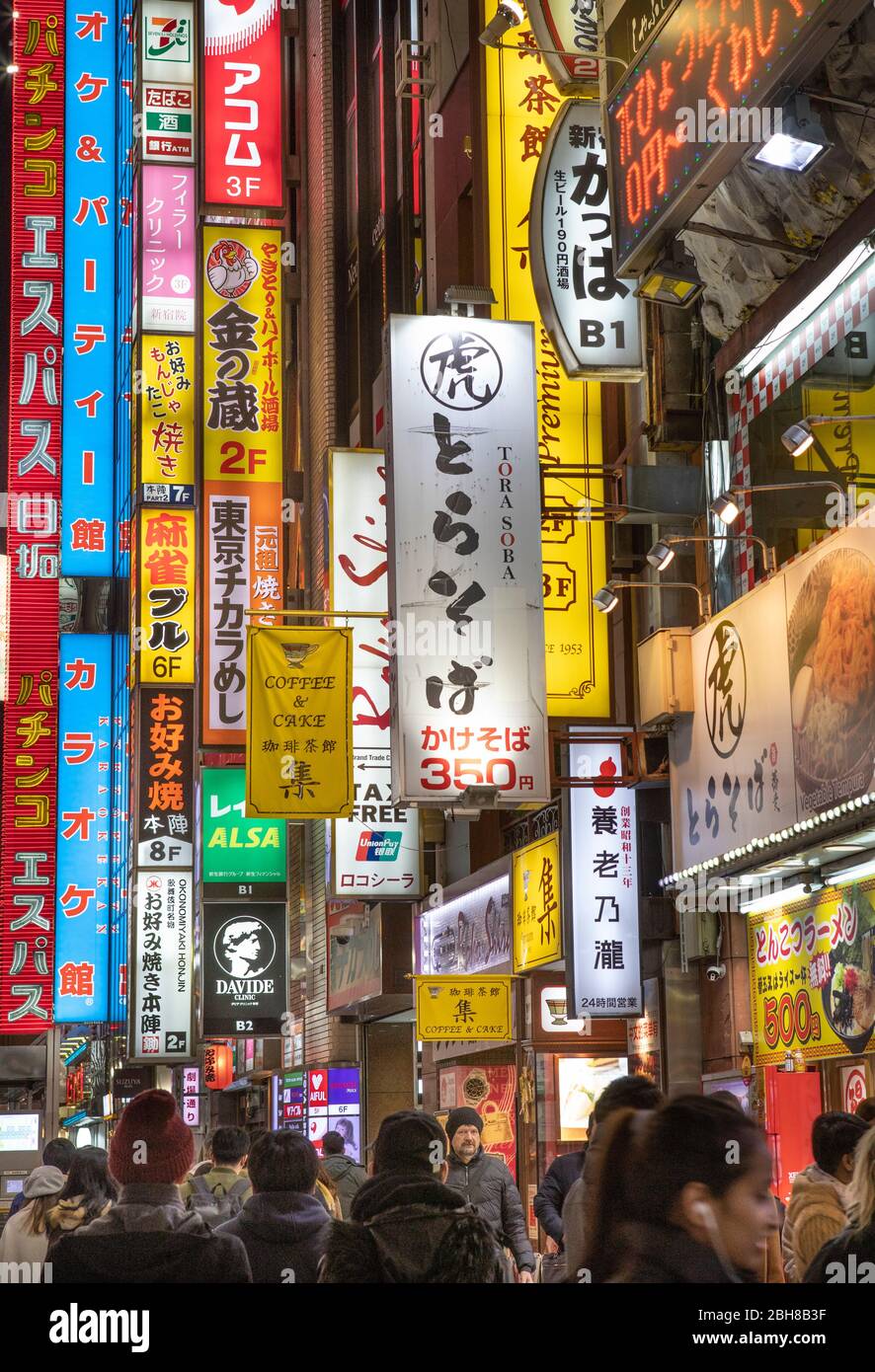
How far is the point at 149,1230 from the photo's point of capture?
526 centimetres

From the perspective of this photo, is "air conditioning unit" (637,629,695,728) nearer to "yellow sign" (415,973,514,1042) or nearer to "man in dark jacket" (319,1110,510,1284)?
"yellow sign" (415,973,514,1042)

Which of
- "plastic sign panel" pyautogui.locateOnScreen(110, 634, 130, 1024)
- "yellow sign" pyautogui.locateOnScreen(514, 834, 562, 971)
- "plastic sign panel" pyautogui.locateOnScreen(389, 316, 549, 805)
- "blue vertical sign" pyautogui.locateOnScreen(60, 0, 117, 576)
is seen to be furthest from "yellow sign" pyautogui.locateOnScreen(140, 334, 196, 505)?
"blue vertical sign" pyautogui.locateOnScreen(60, 0, 117, 576)

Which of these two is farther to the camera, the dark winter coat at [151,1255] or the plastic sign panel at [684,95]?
the plastic sign panel at [684,95]

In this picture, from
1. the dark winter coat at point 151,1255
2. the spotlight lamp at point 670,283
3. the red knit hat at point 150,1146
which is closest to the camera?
the dark winter coat at point 151,1255

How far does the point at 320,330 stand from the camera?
32031 mm

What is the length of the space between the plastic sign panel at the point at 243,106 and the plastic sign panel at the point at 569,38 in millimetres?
9097

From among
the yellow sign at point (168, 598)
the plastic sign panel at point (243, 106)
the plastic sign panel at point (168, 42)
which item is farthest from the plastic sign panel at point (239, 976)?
the plastic sign panel at point (168, 42)

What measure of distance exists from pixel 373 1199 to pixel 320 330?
2815 centimetres

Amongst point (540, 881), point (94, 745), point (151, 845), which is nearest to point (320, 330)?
point (94, 745)

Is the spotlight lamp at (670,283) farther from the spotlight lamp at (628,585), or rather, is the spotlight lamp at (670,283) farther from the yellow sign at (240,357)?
the yellow sign at (240,357)

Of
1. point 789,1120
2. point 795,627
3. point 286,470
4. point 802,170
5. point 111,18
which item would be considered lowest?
point 789,1120

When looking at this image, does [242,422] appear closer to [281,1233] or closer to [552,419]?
[552,419]

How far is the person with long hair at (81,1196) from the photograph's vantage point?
857 centimetres

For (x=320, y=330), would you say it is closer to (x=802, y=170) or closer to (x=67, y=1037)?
(x=802, y=170)
